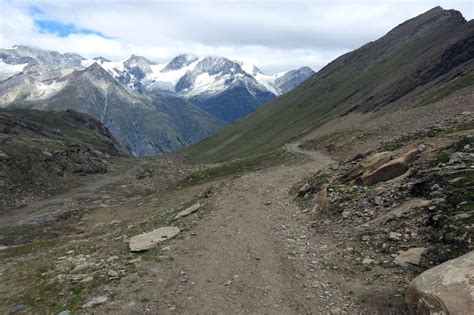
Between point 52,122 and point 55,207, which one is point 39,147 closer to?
point 55,207

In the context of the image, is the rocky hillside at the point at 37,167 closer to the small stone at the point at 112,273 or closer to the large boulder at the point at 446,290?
the small stone at the point at 112,273

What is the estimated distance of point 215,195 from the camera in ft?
125

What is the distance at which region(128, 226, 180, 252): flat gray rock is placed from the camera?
83.4 feet

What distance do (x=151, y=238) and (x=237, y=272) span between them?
8.12 m

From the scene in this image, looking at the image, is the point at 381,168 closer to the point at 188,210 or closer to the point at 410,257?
the point at 410,257

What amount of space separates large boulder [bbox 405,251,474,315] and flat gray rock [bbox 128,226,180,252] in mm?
15545

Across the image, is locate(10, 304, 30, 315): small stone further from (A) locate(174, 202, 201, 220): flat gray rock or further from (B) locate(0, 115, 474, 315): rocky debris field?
(A) locate(174, 202, 201, 220): flat gray rock

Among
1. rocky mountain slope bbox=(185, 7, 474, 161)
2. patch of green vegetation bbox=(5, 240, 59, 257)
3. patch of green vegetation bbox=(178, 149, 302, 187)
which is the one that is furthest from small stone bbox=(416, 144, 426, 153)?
rocky mountain slope bbox=(185, 7, 474, 161)

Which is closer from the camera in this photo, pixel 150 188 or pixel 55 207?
pixel 55 207

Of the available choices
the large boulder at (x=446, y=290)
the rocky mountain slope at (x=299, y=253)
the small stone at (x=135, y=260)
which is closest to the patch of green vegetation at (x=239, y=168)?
the rocky mountain slope at (x=299, y=253)

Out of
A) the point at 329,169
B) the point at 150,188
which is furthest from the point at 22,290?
the point at 150,188

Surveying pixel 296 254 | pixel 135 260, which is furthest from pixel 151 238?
pixel 296 254

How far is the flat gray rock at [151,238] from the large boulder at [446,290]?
1555cm

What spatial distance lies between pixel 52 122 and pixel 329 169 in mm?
171824
